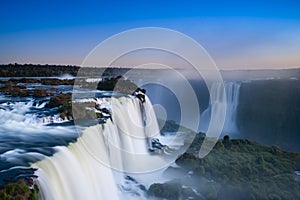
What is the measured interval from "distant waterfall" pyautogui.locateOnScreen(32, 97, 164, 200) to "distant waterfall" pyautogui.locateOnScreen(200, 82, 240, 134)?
50.5ft

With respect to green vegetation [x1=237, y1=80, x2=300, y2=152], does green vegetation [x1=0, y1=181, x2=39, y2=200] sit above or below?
above

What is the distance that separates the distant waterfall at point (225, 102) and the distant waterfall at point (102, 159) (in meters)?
15.4

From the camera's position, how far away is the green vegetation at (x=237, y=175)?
31.6ft

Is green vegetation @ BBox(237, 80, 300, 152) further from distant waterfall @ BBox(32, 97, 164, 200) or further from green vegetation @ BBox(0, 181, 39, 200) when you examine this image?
green vegetation @ BBox(0, 181, 39, 200)

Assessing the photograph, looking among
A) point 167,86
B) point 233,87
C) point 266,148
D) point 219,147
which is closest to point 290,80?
point 233,87

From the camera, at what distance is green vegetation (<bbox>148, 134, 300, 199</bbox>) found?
379 inches

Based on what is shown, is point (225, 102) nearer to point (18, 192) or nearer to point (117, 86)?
point (117, 86)

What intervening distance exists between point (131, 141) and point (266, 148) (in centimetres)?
890

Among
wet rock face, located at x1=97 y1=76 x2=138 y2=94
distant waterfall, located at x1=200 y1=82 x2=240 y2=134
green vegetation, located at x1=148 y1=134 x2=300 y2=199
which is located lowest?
green vegetation, located at x1=148 y1=134 x2=300 y2=199

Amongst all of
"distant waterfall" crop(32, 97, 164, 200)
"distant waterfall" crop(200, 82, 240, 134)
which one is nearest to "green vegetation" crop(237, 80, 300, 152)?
"distant waterfall" crop(200, 82, 240, 134)

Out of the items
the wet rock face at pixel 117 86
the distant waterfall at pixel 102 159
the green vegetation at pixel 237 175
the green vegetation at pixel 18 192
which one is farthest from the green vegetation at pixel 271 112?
the green vegetation at pixel 18 192

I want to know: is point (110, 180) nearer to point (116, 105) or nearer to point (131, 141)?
point (131, 141)

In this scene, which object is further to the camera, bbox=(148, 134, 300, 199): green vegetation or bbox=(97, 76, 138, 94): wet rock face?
bbox=(97, 76, 138, 94): wet rock face

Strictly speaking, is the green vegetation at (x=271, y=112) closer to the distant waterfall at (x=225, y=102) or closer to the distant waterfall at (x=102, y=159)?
the distant waterfall at (x=225, y=102)
